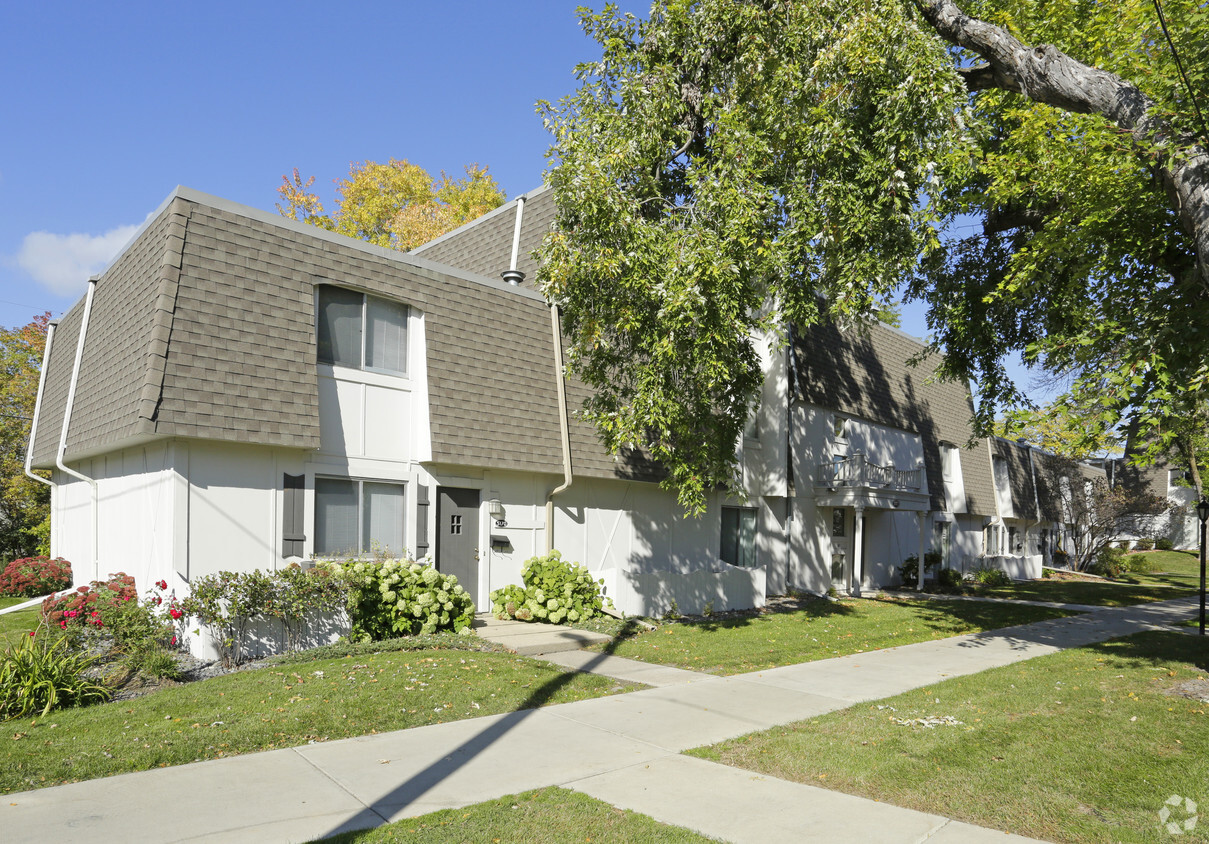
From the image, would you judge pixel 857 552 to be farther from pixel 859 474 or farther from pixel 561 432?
pixel 561 432

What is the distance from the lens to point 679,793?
5.52 m

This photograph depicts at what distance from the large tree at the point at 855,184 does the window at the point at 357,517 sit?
345 cm

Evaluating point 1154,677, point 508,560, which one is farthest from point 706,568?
point 1154,677

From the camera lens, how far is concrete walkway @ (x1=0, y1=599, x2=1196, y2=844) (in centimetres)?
478

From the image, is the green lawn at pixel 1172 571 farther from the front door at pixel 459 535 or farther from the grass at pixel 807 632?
the front door at pixel 459 535

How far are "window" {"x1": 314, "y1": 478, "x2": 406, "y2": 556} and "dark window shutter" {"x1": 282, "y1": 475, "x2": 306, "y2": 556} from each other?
326mm

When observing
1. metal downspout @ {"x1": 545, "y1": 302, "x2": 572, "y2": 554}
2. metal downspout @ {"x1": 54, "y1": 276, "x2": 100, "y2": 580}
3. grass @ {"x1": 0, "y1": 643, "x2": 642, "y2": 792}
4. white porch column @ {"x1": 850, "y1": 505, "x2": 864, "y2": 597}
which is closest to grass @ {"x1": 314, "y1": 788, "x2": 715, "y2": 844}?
grass @ {"x1": 0, "y1": 643, "x2": 642, "y2": 792}

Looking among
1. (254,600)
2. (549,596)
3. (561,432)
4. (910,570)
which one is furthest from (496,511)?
(910,570)

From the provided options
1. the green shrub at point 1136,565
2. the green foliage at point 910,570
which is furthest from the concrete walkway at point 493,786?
the green shrub at point 1136,565

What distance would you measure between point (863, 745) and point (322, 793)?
4.39 metres

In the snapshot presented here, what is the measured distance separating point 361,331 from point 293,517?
3.00 m

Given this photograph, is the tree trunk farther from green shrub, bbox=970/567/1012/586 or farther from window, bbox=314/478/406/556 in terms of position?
green shrub, bbox=970/567/1012/586

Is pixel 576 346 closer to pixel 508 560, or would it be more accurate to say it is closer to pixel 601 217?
pixel 601 217

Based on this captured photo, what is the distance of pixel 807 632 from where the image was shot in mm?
13789
